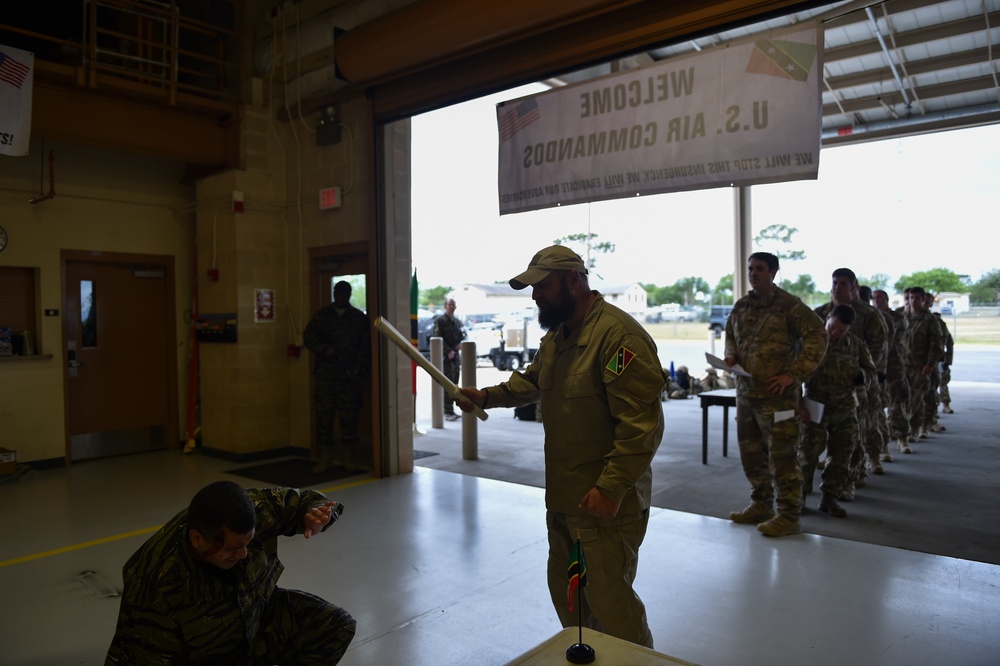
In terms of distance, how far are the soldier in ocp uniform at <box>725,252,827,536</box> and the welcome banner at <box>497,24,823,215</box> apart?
692mm

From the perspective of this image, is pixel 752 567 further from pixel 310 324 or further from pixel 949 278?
pixel 949 278

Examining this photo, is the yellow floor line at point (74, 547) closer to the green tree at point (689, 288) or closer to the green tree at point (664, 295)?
the green tree at point (689, 288)

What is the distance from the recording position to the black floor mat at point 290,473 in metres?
6.14

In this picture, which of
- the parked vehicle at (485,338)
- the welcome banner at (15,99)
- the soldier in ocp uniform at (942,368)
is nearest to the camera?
the welcome banner at (15,99)

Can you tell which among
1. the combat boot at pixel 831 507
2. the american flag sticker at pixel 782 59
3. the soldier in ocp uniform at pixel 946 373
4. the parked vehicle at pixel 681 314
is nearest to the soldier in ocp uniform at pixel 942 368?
the soldier in ocp uniform at pixel 946 373

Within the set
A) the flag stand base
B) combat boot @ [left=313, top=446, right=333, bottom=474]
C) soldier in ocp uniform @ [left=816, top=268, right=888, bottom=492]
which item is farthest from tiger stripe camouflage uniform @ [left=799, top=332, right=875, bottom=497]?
combat boot @ [left=313, top=446, right=333, bottom=474]

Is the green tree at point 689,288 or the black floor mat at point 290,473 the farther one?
the green tree at point 689,288

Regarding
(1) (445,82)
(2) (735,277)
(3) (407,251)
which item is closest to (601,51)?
(1) (445,82)

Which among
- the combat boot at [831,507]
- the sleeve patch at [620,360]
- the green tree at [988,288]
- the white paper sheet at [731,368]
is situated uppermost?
the green tree at [988,288]

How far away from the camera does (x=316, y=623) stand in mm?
2320

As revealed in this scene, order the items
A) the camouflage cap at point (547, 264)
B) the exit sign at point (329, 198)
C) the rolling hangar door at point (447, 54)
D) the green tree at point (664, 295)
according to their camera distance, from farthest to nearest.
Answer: the green tree at point (664, 295), the exit sign at point (329, 198), the rolling hangar door at point (447, 54), the camouflage cap at point (547, 264)

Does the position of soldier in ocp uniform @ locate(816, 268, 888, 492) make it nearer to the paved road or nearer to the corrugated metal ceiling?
the corrugated metal ceiling

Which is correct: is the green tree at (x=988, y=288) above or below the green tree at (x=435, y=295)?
below

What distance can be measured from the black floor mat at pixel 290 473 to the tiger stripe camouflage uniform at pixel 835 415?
13.1 feet
